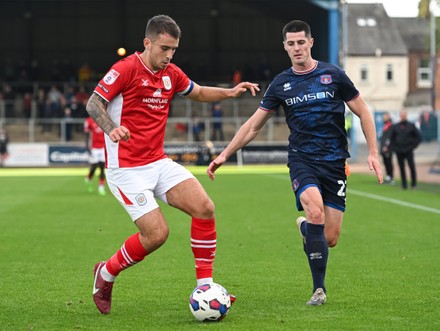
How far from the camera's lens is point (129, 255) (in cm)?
819

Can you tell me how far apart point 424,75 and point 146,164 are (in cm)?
8547

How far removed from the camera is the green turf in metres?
7.88

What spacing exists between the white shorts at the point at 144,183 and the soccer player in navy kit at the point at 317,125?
2.18ft

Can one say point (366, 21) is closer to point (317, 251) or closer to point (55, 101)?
point (55, 101)

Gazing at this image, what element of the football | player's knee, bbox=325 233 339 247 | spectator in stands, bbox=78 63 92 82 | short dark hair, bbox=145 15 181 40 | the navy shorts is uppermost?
spectator in stands, bbox=78 63 92 82

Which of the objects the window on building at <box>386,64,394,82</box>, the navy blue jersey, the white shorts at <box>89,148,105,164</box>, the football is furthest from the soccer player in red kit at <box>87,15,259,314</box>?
the window on building at <box>386,64,394,82</box>

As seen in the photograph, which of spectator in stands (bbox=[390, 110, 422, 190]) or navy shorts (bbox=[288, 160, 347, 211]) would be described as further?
spectator in stands (bbox=[390, 110, 422, 190])

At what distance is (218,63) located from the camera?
195 ft

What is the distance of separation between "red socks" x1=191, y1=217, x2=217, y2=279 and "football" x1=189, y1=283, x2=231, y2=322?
0.28m

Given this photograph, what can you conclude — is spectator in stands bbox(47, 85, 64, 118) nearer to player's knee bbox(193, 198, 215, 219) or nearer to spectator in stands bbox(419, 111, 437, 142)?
spectator in stands bbox(419, 111, 437, 142)

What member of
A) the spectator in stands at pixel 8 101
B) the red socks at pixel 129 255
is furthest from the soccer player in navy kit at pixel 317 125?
the spectator in stands at pixel 8 101

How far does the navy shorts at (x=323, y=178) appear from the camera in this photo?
8742 millimetres

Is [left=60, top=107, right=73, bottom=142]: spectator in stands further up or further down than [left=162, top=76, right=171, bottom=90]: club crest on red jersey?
further down

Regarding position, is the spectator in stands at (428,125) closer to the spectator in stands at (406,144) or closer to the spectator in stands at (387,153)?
the spectator in stands at (387,153)
